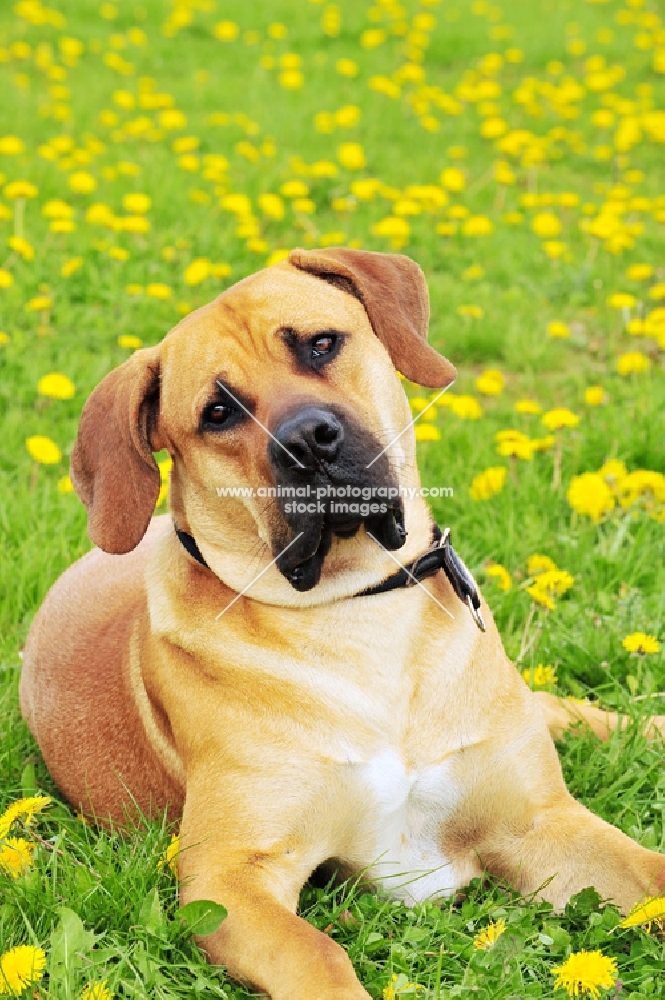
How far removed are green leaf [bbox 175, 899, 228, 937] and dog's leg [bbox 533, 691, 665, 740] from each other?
1348 millimetres

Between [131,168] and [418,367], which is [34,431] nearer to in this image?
[418,367]

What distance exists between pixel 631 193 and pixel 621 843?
255 inches

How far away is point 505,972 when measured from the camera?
265cm

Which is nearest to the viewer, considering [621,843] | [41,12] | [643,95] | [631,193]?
[621,843]

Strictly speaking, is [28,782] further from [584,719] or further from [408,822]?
[584,719]

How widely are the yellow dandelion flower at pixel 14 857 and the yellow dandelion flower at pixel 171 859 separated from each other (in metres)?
0.33

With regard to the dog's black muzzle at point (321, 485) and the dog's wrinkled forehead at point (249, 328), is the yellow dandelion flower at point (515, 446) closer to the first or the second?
the dog's wrinkled forehead at point (249, 328)

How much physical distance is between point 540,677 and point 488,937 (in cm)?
122

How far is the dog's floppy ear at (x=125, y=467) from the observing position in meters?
3.17

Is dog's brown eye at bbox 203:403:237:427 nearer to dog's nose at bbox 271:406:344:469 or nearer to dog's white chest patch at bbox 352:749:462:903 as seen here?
dog's nose at bbox 271:406:344:469

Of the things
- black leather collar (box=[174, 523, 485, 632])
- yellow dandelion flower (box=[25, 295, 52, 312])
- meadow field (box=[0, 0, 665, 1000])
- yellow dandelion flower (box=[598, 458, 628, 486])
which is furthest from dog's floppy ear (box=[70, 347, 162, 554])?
yellow dandelion flower (box=[25, 295, 52, 312])

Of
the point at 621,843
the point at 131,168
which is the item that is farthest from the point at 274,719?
the point at 131,168

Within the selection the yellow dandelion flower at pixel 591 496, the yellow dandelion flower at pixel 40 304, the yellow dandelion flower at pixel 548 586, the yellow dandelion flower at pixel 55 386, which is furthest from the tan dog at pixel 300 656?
the yellow dandelion flower at pixel 40 304

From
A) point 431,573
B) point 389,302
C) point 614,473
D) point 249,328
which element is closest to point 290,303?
point 249,328
